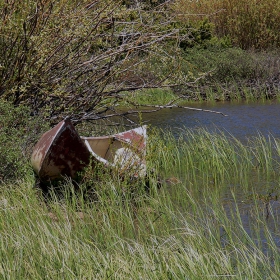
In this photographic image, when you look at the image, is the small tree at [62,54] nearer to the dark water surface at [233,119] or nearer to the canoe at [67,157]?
the canoe at [67,157]

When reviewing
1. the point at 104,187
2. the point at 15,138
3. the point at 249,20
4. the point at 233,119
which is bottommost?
the point at 249,20

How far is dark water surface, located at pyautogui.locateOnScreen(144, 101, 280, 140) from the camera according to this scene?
15.8 meters

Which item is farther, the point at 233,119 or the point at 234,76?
the point at 234,76

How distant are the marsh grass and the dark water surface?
4116 millimetres

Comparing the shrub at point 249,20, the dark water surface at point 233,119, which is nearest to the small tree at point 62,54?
the dark water surface at point 233,119

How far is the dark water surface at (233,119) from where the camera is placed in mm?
15795

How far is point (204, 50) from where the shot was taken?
26.1 metres

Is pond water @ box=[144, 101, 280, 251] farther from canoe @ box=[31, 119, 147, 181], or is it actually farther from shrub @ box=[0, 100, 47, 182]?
shrub @ box=[0, 100, 47, 182]

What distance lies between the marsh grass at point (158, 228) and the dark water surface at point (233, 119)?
4116 millimetres

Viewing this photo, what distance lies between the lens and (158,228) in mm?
6664

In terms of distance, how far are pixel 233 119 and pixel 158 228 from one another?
38.0 ft

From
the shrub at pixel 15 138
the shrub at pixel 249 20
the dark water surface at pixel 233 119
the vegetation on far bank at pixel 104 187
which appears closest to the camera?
the vegetation on far bank at pixel 104 187

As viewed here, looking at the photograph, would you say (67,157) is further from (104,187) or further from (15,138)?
(104,187)

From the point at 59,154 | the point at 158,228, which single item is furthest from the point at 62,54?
the point at 158,228
